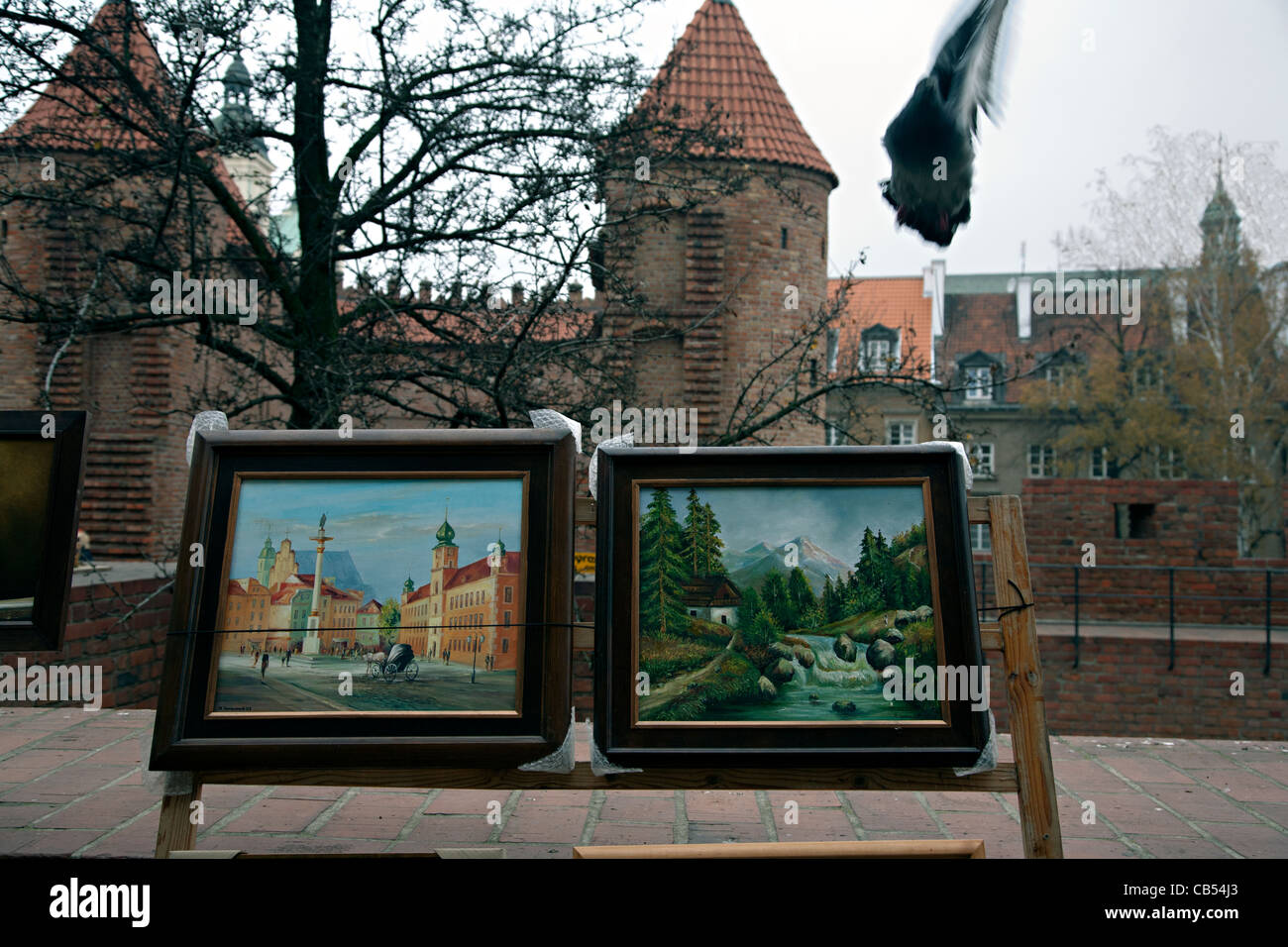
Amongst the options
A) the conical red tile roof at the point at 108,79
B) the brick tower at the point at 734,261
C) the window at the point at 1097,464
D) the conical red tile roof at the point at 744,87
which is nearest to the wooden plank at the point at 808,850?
the conical red tile roof at the point at 108,79

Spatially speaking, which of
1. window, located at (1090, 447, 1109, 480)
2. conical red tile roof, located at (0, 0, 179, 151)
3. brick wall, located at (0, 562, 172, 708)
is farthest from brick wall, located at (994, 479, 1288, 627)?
window, located at (1090, 447, 1109, 480)

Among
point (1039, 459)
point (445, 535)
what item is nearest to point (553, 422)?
point (445, 535)

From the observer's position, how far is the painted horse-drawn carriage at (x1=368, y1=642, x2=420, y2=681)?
2.83 meters

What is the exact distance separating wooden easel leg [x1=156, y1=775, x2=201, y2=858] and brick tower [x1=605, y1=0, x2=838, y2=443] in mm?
14732

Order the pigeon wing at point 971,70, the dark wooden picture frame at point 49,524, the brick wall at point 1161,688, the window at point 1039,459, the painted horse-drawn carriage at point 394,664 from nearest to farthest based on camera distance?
the painted horse-drawn carriage at point 394,664 → the pigeon wing at point 971,70 → the dark wooden picture frame at point 49,524 → the brick wall at point 1161,688 → the window at point 1039,459

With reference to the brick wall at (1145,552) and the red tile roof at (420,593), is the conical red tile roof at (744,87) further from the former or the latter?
the red tile roof at (420,593)

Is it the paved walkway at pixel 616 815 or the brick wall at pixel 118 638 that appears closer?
the paved walkway at pixel 616 815

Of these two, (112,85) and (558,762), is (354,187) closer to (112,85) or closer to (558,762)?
(112,85)

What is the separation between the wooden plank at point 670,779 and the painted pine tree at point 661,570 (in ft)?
1.33

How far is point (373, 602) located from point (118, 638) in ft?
20.7

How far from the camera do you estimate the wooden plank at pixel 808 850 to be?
7.54ft

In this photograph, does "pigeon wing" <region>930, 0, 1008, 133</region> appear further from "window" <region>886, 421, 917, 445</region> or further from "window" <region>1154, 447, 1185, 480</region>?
"window" <region>886, 421, 917, 445</region>

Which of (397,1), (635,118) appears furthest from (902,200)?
(397,1)

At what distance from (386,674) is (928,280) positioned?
3968 centimetres
